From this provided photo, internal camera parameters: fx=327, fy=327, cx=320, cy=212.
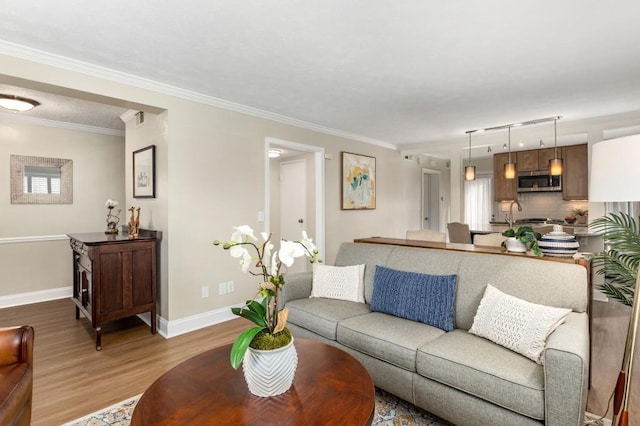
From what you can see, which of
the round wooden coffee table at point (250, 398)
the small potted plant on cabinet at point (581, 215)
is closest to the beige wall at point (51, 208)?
the round wooden coffee table at point (250, 398)

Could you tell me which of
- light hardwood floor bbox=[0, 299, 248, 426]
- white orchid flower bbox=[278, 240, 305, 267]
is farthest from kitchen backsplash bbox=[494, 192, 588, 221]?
white orchid flower bbox=[278, 240, 305, 267]

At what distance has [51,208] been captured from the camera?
441cm

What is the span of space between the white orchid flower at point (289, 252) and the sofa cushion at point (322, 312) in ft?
3.78

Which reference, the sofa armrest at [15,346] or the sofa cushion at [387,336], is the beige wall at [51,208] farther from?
the sofa cushion at [387,336]

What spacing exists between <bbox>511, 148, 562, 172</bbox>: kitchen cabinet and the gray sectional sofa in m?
5.93

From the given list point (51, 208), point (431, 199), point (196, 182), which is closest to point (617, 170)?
point (196, 182)

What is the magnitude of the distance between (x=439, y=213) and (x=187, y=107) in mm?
6887

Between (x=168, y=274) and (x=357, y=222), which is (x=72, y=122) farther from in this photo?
(x=357, y=222)

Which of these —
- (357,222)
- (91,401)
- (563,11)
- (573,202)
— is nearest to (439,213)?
(573,202)

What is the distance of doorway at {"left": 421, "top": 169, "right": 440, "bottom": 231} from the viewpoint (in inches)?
313

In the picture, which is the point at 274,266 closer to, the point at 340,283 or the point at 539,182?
the point at 340,283

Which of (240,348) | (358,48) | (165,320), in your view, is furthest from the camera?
(165,320)

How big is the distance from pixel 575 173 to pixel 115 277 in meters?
7.92

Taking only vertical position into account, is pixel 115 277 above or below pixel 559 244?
below
